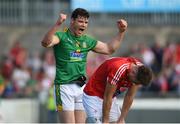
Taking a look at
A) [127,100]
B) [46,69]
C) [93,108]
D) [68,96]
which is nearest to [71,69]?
[68,96]

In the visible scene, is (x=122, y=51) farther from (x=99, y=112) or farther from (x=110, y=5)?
(x=99, y=112)

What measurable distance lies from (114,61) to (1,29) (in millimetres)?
14547

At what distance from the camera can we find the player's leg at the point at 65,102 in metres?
12.3

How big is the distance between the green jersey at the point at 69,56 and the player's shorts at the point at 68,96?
10cm

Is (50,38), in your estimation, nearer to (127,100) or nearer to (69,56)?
(69,56)

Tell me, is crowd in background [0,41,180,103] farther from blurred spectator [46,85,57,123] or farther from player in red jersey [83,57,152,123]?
player in red jersey [83,57,152,123]

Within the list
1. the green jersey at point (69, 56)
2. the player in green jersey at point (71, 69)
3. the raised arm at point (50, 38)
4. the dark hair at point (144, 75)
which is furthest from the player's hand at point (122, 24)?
the dark hair at point (144, 75)

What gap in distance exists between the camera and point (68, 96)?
12.4 m

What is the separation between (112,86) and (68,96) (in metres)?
1.28

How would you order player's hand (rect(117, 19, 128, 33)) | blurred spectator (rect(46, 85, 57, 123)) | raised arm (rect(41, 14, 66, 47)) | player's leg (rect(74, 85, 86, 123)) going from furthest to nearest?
blurred spectator (rect(46, 85, 57, 123)) < player's leg (rect(74, 85, 86, 123)) < player's hand (rect(117, 19, 128, 33)) < raised arm (rect(41, 14, 66, 47))

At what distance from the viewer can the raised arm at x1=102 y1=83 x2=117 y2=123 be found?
37.1 feet

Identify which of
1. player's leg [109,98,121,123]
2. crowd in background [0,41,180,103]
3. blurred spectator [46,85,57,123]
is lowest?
blurred spectator [46,85,57,123]

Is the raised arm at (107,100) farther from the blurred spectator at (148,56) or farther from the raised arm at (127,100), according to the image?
the blurred spectator at (148,56)

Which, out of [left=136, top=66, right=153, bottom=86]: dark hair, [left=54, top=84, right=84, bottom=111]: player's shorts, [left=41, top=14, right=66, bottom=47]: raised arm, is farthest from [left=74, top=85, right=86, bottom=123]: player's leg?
[left=136, top=66, right=153, bottom=86]: dark hair
